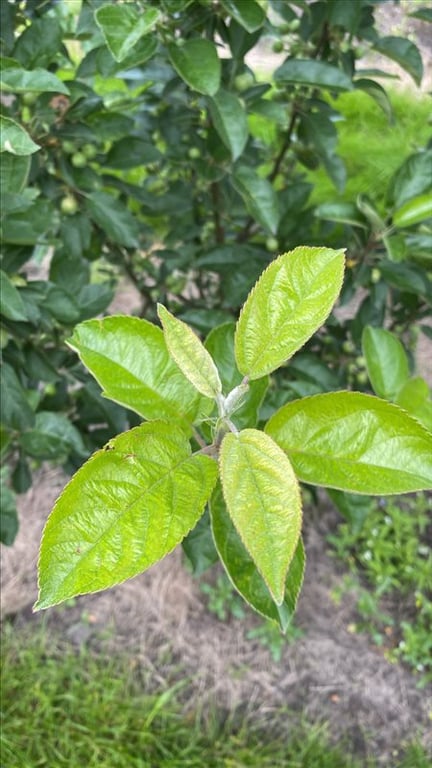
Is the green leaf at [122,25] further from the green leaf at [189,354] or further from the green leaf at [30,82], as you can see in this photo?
the green leaf at [189,354]

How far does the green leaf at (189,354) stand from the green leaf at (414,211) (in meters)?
0.61

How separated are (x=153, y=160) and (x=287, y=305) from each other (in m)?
0.87

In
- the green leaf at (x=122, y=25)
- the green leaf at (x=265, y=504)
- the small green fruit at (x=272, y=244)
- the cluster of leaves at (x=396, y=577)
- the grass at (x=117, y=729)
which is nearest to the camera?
the green leaf at (x=265, y=504)

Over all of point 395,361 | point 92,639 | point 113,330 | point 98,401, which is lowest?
point 92,639

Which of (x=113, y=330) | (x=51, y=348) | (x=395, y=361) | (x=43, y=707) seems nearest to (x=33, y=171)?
(x=51, y=348)

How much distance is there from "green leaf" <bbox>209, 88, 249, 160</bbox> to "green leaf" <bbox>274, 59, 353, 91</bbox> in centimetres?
11

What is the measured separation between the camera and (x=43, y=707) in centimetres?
180

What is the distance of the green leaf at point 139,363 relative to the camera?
2.59ft

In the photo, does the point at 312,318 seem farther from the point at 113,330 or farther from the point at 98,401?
the point at 98,401

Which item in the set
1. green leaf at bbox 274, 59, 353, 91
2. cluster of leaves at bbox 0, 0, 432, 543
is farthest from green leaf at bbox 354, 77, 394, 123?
green leaf at bbox 274, 59, 353, 91

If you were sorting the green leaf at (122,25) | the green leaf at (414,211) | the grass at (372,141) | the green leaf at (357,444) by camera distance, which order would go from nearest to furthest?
the green leaf at (357,444)
the green leaf at (122,25)
the green leaf at (414,211)
the grass at (372,141)

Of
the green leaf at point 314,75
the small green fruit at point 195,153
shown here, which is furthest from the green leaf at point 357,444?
the small green fruit at point 195,153

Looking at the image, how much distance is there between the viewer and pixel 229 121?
3.67 ft

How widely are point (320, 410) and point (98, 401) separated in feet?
2.34
